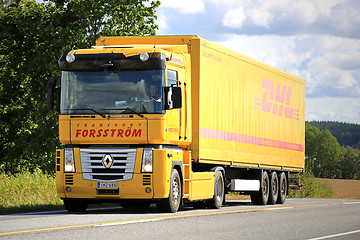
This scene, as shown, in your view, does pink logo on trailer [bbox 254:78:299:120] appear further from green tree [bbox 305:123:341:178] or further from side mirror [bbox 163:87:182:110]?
green tree [bbox 305:123:341:178]

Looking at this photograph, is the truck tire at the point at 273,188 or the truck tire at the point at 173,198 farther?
the truck tire at the point at 273,188

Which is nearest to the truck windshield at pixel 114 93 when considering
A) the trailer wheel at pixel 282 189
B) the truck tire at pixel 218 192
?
the truck tire at pixel 218 192

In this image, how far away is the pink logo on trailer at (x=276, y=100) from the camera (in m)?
23.8

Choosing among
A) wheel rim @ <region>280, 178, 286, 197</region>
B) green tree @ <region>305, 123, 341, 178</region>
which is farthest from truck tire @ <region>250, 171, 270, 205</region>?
green tree @ <region>305, 123, 341, 178</region>

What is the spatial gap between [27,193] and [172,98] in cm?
590

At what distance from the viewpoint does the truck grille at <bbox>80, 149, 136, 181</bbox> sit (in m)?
15.8

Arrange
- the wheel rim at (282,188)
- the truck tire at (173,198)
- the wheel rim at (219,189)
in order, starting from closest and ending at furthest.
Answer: the truck tire at (173,198) < the wheel rim at (219,189) < the wheel rim at (282,188)

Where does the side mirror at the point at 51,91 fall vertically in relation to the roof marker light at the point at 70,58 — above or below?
below

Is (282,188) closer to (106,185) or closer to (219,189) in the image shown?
(219,189)

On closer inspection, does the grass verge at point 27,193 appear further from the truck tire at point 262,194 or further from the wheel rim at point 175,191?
the truck tire at point 262,194

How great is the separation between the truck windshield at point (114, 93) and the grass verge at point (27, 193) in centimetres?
306

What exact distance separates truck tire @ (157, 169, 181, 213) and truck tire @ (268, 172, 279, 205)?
8425mm

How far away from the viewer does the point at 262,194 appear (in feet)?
77.4

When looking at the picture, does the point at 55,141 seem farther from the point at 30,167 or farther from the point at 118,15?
the point at 118,15
